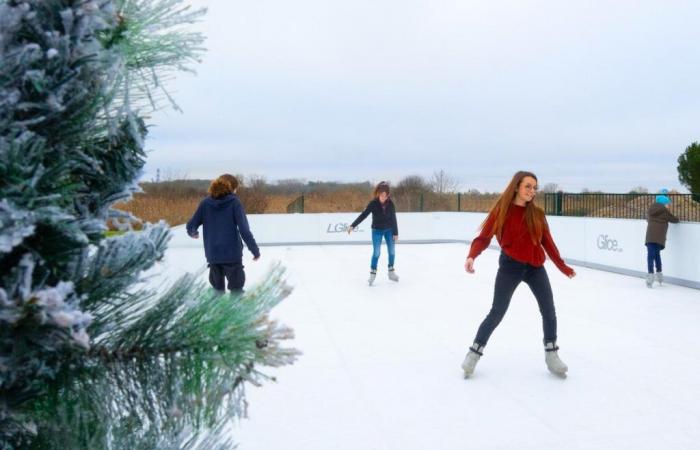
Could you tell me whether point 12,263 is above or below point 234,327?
above

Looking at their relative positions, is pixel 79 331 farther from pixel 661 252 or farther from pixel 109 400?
pixel 661 252

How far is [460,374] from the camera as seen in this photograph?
17.1ft

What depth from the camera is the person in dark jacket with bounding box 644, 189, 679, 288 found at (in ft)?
33.3

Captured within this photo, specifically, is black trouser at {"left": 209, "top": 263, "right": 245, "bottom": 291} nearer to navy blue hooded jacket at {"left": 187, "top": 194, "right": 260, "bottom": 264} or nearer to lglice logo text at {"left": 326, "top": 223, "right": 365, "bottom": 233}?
navy blue hooded jacket at {"left": 187, "top": 194, "right": 260, "bottom": 264}

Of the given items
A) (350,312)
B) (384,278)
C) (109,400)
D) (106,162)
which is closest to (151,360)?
(109,400)

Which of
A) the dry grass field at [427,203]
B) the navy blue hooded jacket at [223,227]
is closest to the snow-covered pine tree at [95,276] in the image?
the navy blue hooded jacket at [223,227]

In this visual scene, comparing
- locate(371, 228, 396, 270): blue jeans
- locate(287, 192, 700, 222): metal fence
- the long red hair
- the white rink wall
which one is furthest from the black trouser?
locate(287, 192, 700, 222): metal fence

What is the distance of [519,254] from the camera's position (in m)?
5.06

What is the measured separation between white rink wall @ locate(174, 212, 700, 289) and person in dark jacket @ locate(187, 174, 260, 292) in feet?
14.9

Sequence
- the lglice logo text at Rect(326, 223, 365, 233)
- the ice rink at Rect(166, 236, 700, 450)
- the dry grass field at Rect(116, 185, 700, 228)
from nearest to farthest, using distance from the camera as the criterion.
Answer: the ice rink at Rect(166, 236, 700, 450) → the dry grass field at Rect(116, 185, 700, 228) → the lglice logo text at Rect(326, 223, 365, 233)

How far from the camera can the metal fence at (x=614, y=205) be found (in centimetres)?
1223

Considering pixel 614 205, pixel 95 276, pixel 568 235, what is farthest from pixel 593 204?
pixel 95 276

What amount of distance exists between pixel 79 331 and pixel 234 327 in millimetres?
287

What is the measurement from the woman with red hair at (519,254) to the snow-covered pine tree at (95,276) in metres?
4.04
